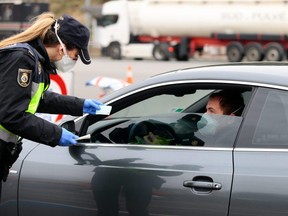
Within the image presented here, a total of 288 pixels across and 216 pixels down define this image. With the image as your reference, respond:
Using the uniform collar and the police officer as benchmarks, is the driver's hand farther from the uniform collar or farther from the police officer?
the uniform collar

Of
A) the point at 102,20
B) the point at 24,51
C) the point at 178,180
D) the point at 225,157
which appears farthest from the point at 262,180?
the point at 102,20

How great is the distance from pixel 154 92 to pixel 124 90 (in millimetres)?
204

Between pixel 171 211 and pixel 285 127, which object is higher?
pixel 285 127

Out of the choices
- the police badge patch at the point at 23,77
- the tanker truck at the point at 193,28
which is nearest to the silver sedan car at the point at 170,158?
the police badge patch at the point at 23,77

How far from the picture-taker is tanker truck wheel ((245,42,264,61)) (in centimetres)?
3017

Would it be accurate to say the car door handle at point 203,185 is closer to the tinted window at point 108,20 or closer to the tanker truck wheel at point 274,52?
the tanker truck wheel at point 274,52

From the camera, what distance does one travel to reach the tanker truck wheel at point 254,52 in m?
30.2

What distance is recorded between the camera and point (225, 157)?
11.0 ft

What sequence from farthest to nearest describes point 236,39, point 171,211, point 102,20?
point 102,20, point 236,39, point 171,211

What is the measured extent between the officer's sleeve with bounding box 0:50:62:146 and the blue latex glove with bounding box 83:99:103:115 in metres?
0.48

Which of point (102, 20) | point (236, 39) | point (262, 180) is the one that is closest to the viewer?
point (262, 180)

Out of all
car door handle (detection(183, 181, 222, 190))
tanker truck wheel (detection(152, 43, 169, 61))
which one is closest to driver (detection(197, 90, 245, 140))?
car door handle (detection(183, 181, 222, 190))

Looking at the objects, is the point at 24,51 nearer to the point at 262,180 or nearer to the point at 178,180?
the point at 178,180

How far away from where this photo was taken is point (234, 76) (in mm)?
3568
